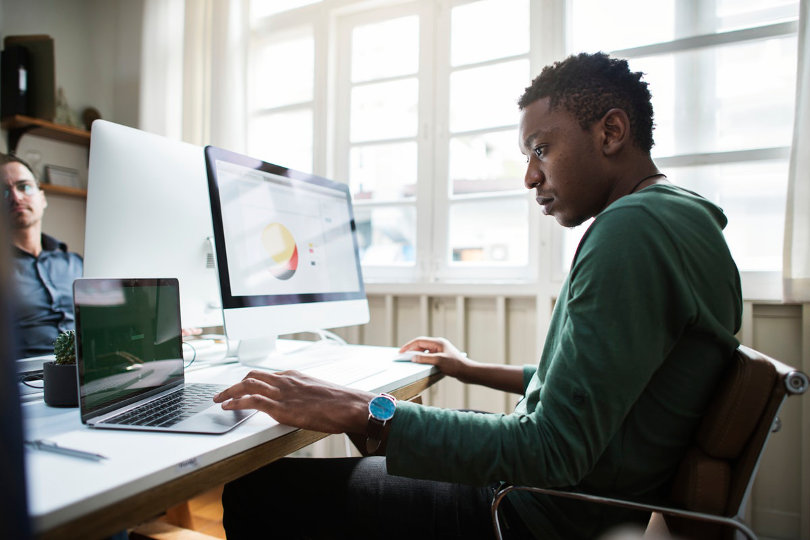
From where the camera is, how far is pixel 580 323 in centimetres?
67

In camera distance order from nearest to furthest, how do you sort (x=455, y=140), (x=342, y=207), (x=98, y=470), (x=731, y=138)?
(x=98, y=470) → (x=342, y=207) → (x=731, y=138) → (x=455, y=140)

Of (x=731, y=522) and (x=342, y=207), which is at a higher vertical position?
(x=342, y=207)

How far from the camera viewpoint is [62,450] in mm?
586

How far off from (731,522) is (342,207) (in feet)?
3.93

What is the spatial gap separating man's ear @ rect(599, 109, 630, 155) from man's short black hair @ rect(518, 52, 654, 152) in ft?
0.06

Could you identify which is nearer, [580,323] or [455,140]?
[580,323]

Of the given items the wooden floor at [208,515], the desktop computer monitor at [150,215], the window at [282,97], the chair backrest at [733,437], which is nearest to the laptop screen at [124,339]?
the desktop computer monitor at [150,215]

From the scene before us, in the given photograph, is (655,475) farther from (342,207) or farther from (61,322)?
(61,322)

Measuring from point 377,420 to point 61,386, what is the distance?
0.54 m

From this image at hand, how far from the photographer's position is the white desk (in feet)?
1.53

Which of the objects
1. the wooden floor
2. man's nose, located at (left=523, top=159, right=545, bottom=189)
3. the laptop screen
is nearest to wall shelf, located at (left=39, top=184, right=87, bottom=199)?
the wooden floor

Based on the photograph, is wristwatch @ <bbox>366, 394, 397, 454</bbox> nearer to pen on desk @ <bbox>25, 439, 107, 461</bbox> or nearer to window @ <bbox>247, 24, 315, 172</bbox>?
pen on desk @ <bbox>25, 439, 107, 461</bbox>

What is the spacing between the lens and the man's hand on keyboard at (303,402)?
0.71 m

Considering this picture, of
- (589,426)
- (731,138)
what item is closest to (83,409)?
(589,426)
